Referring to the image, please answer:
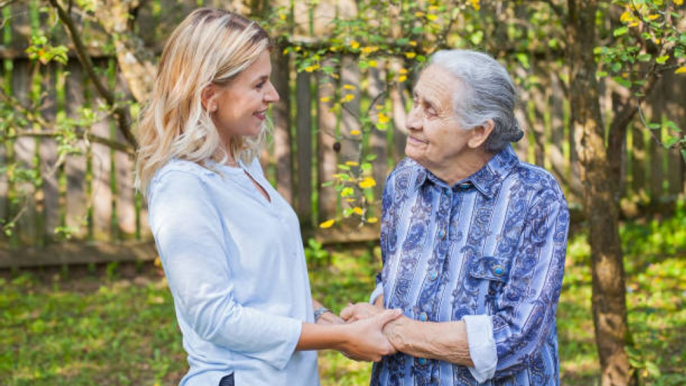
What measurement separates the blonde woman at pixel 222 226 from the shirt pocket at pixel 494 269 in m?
0.32

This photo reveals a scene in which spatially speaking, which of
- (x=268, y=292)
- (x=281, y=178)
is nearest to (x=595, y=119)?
(x=268, y=292)

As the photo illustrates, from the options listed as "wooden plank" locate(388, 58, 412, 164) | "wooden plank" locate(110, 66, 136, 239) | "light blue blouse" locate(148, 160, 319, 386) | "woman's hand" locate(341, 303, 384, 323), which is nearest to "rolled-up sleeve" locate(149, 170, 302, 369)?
"light blue blouse" locate(148, 160, 319, 386)

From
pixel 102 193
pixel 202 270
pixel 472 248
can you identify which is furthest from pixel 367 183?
pixel 102 193

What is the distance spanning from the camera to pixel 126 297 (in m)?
5.97

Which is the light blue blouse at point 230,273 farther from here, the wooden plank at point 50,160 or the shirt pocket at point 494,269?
the wooden plank at point 50,160

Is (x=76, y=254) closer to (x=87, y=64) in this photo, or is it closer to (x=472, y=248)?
(x=87, y=64)

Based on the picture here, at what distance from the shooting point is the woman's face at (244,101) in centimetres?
215

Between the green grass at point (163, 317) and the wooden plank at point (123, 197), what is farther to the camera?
the wooden plank at point (123, 197)

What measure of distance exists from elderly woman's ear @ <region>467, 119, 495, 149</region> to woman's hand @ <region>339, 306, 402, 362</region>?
0.53 metres

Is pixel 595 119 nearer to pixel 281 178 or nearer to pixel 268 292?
pixel 268 292

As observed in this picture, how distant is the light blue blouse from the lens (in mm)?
1990

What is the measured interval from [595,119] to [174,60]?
2.30 metres

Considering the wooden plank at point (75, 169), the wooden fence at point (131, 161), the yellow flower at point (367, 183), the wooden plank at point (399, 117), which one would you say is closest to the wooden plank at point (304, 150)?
the wooden fence at point (131, 161)

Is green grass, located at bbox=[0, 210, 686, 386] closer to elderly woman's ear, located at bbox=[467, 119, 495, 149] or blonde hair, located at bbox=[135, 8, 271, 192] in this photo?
elderly woman's ear, located at bbox=[467, 119, 495, 149]
